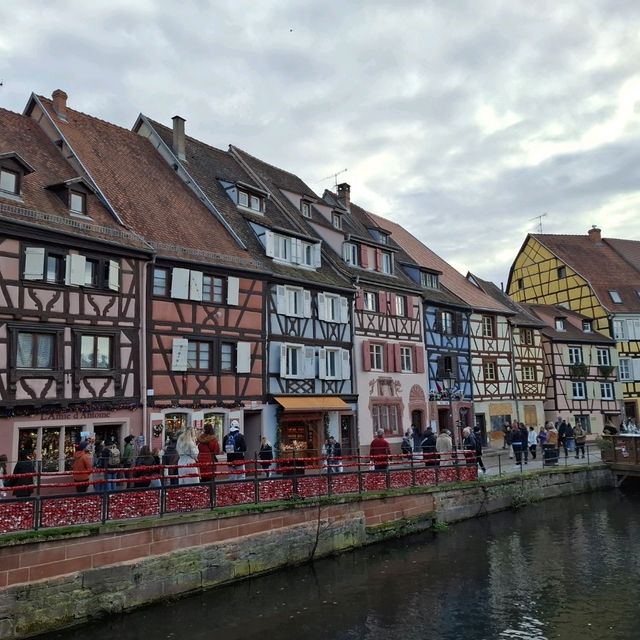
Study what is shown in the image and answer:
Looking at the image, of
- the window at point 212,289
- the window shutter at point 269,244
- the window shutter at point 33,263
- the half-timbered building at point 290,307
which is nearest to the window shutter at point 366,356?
the half-timbered building at point 290,307

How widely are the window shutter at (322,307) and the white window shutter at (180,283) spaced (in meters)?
6.78

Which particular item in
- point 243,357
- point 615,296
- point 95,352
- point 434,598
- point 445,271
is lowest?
point 434,598

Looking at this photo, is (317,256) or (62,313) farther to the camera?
(317,256)

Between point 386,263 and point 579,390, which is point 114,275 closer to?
point 386,263

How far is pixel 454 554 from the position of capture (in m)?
16.9

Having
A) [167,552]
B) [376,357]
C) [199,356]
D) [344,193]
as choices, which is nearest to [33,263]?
[199,356]

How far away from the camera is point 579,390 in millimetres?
41375

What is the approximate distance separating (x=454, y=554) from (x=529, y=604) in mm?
4017

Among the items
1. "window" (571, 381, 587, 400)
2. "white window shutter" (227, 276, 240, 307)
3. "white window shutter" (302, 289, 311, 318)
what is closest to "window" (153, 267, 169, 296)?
"white window shutter" (227, 276, 240, 307)

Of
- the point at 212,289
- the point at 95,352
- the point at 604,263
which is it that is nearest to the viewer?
the point at 95,352

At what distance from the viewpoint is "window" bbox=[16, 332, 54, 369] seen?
17000mm

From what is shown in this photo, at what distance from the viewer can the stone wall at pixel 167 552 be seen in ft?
36.1

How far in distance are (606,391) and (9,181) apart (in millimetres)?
37454

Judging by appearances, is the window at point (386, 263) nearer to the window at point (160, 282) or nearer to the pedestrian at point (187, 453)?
the window at point (160, 282)
